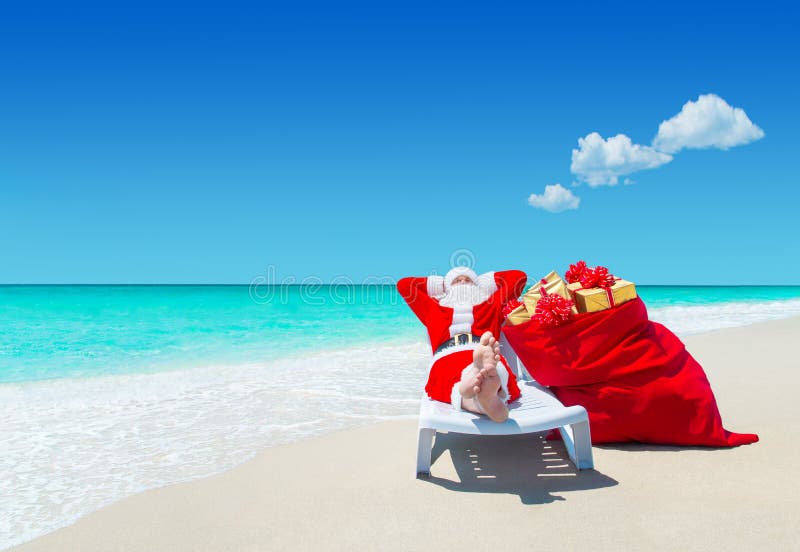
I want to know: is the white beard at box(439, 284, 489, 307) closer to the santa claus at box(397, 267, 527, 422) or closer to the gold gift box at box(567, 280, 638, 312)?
the santa claus at box(397, 267, 527, 422)

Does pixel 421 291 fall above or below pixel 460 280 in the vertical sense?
below

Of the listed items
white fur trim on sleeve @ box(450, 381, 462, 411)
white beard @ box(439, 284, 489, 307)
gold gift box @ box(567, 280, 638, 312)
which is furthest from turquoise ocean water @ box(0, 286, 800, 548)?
gold gift box @ box(567, 280, 638, 312)

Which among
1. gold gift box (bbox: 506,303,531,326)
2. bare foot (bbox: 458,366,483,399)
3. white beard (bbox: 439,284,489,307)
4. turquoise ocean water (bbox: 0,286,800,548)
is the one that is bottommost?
turquoise ocean water (bbox: 0,286,800,548)

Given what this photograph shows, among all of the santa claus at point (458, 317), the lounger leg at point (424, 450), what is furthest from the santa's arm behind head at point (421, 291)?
the lounger leg at point (424, 450)

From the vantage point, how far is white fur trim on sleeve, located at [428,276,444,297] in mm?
4863

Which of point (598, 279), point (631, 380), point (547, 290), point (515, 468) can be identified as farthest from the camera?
point (547, 290)

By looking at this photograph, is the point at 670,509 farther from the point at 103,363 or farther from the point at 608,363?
the point at 103,363

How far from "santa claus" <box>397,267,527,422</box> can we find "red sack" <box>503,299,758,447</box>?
0.42 m

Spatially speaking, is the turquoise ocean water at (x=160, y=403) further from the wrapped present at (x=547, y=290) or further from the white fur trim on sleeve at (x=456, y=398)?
the wrapped present at (x=547, y=290)

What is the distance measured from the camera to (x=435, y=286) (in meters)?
4.88

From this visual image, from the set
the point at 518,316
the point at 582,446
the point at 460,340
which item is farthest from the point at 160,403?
the point at 582,446

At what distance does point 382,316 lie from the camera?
18.9 metres

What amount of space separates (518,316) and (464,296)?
2.87 feet

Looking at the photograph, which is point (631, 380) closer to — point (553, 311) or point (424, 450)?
point (553, 311)
